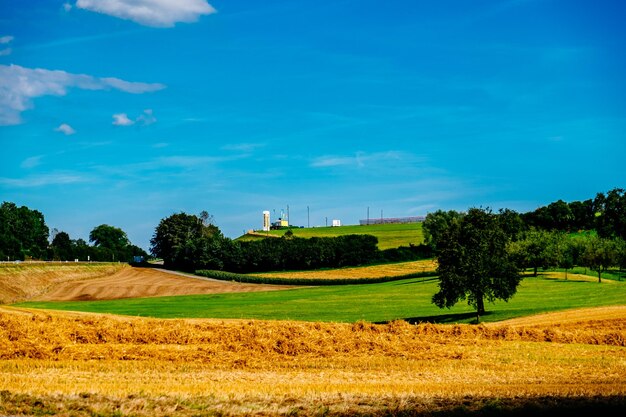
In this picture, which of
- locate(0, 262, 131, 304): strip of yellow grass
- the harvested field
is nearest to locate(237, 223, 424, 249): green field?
the harvested field

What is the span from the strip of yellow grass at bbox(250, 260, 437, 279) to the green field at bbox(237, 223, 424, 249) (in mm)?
22817

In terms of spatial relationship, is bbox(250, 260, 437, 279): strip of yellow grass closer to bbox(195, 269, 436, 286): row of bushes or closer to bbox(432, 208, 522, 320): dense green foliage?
bbox(195, 269, 436, 286): row of bushes

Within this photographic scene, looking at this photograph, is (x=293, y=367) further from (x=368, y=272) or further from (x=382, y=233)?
(x=382, y=233)

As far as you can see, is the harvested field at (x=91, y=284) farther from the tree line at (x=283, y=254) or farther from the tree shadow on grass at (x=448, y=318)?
the tree shadow on grass at (x=448, y=318)

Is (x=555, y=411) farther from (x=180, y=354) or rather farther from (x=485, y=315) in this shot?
(x=485, y=315)

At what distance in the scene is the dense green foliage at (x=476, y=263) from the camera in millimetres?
52625

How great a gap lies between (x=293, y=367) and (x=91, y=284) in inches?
3307

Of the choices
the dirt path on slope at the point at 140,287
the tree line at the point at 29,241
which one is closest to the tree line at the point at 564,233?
the dirt path on slope at the point at 140,287

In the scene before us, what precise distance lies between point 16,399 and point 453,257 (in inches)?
1658

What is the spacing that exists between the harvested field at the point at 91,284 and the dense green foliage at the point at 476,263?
50731 millimetres

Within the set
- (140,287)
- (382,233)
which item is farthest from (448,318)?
(382,233)

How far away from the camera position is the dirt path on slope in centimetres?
9106

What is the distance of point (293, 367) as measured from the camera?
74.7 ft

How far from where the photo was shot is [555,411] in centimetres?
1477
